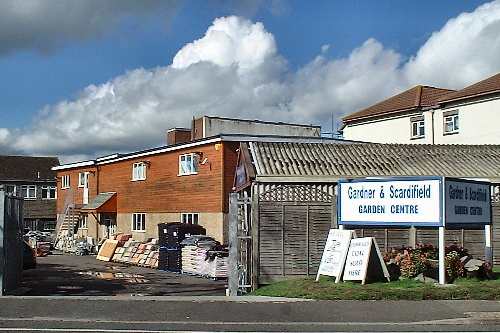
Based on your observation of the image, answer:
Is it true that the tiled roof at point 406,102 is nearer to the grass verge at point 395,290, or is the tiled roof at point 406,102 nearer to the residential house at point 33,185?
the grass verge at point 395,290

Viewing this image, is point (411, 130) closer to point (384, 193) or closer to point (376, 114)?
point (376, 114)

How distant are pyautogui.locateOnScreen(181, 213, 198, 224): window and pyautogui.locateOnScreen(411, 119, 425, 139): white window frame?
16.5 metres

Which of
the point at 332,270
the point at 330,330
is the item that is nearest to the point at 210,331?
the point at 330,330

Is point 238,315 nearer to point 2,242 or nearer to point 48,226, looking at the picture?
point 2,242

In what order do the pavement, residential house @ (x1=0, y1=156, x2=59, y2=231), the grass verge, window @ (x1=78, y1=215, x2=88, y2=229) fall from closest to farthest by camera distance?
the pavement
the grass verge
window @ (x1=78, y1=215, x2=88, y2=229)
residential house @ (x1=0, y1=156, x2=59, y2=231)

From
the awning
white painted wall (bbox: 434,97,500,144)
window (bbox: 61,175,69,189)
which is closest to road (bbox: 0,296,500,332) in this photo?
white painted wall (bbox: 434,97,500,144)

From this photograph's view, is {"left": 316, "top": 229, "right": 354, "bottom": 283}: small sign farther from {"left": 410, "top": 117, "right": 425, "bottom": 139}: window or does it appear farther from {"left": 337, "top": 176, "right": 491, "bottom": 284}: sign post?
{"left": 410, "top": 117, "right": 425, "bottom": 139}: window

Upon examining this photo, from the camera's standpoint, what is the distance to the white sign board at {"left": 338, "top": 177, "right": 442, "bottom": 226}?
15.9 meters

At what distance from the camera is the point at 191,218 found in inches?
1364

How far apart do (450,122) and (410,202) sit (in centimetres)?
2634

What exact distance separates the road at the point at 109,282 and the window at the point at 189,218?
401 centimetres

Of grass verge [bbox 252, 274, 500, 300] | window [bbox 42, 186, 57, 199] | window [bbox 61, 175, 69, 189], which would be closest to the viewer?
grass verge [bbox 252, 274, 500, 300]

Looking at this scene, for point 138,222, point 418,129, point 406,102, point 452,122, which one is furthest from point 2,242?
point 406,102

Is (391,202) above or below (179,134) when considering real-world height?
below
